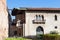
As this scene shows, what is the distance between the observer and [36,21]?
37219mm

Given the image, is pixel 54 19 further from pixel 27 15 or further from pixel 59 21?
pixel 27 15

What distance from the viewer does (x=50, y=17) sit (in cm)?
3794

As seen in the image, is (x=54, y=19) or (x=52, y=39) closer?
(x=52, y=39)

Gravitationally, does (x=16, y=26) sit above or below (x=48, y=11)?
below

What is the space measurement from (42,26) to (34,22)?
62.7 inches

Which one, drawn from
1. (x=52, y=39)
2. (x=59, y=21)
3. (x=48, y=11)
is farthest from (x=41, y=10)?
(x=52, y=39)

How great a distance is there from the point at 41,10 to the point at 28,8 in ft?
7.43

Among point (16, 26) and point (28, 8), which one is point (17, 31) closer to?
point (16, 26)

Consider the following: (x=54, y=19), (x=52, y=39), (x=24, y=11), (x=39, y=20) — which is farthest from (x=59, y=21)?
(x=52, y=39)

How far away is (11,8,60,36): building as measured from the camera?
122ft

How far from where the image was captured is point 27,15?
37375 mm

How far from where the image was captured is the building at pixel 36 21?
37.1 meters

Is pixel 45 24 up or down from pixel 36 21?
down

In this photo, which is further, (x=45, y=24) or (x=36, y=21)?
(x=45, y=24)
